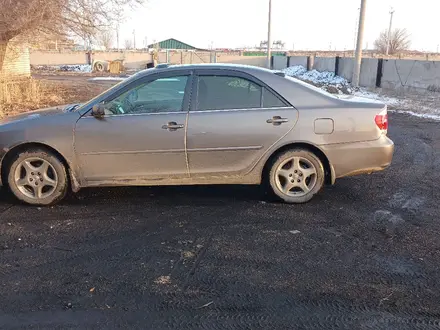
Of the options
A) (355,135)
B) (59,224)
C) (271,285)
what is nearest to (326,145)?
(355,135)

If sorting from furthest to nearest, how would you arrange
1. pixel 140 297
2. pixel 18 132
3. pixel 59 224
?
pixel 18 132 → pixel 59 224 → pixel 140 297

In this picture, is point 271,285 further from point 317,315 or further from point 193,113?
point 193,113

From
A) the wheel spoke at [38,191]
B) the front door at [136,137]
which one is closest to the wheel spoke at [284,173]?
the front door at [136,137]

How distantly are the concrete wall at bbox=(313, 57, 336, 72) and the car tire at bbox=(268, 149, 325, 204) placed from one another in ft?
98.5

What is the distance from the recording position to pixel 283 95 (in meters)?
5.05

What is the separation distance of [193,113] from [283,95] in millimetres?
1087

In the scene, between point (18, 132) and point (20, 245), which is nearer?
point (20, 245)

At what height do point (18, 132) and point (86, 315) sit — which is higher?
point (18, 132)

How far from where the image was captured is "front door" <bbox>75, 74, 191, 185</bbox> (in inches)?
191

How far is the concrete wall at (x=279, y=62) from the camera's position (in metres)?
48.3

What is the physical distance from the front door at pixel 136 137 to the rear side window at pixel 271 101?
92cm

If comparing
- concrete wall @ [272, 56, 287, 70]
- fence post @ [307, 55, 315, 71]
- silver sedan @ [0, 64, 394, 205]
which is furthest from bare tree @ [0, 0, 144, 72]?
concrete wall @ [272, 56, 287, 70]

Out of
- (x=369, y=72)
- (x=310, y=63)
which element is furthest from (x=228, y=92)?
(x=310, y=63)

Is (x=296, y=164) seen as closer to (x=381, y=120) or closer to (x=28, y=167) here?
(x=381, y=120)
